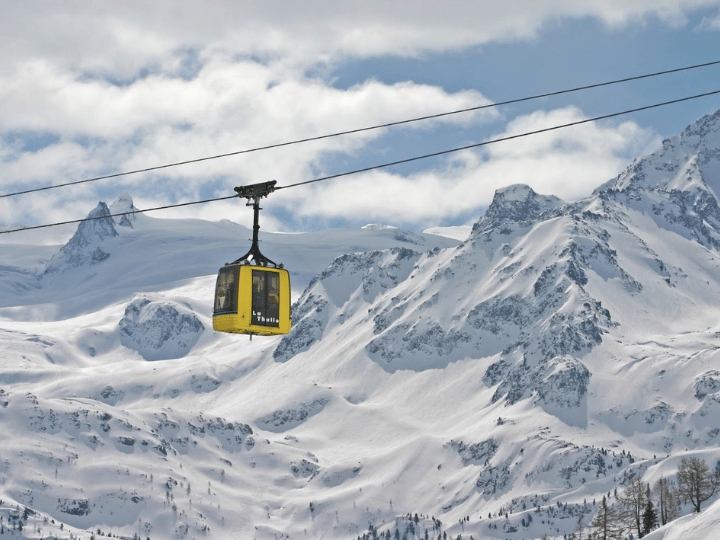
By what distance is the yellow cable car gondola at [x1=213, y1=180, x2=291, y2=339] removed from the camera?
47812mm

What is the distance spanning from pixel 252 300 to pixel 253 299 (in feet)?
0.20

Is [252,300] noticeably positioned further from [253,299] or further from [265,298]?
[265,298]

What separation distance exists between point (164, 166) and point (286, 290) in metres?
7.10

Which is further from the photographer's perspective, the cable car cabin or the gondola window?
the gondola window

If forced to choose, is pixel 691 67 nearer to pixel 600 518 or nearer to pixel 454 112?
pixel 454 112

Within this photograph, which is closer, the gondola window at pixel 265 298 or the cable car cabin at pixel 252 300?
the cable car cabin at pixel 252 300

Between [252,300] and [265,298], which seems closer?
[252,300]

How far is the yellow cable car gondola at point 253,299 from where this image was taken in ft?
157

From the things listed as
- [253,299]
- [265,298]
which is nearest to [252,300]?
[253,299]

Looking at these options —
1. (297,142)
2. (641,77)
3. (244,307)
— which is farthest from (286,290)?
(641,77)

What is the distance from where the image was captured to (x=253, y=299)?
1892 inches

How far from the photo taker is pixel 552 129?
43000mm

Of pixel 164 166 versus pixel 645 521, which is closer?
pixel 164 166

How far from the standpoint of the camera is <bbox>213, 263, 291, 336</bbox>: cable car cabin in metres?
47.8
